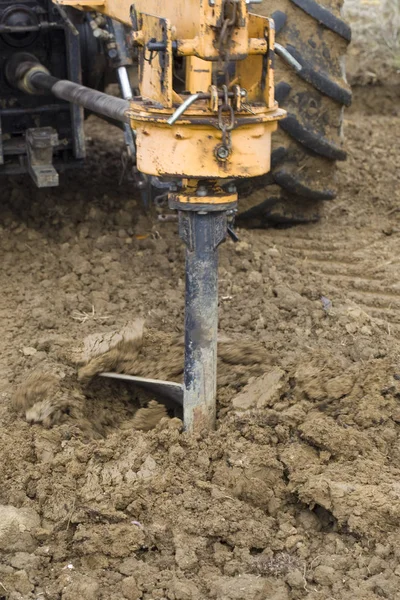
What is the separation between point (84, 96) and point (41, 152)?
2.15 feet

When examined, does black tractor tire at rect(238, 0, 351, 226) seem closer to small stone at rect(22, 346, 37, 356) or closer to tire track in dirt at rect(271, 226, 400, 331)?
tire track in dirt at rect(271, 226, 400, 331)

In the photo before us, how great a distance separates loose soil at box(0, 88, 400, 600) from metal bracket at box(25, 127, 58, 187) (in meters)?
0.44

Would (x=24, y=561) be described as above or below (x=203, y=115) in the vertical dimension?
below

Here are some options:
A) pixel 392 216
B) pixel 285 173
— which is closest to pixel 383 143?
pixel 392 216

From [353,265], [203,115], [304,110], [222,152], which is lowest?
[353,265]

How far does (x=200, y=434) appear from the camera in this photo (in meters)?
3.20

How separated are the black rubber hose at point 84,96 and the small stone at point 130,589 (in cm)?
158

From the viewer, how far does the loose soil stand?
2.70m

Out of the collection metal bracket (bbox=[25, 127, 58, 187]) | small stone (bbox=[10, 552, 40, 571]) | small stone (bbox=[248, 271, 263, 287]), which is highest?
metal bracket (bbox=[25, 127, 58, 187])

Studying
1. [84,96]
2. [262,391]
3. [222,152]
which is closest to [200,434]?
[262,391]

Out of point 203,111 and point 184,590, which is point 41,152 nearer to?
point 203,111

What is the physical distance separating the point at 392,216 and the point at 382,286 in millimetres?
1128

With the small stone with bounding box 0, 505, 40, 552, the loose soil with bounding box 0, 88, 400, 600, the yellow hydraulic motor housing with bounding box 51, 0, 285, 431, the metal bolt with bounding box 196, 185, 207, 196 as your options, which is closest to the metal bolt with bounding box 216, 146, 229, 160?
the yellow hydraulic motor housing with bounding box 51, 0, 285, 431

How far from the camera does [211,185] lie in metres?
2.94
